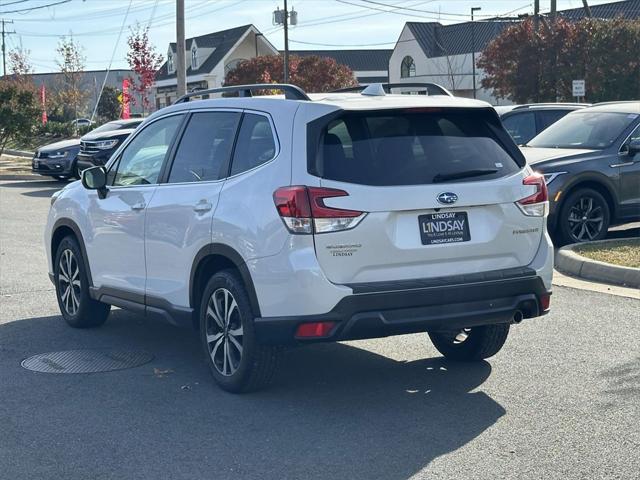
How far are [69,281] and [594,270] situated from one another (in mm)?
5187

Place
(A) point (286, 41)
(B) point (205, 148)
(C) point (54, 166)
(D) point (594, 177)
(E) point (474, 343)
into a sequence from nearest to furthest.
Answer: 1. (B) point (205, 148)
2. (E) point (474, 343)
3. (D) point (594, 177)
4. (C) point (54, 166)
5. (A) point (286, 41)

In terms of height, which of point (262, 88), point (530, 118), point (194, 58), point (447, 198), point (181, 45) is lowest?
point (447, 198)

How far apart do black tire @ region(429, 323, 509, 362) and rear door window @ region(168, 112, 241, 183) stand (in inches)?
76.5

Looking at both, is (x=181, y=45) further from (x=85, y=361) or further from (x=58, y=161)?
(x=85, y=361)

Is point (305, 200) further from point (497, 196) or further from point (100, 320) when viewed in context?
point (100, 320)

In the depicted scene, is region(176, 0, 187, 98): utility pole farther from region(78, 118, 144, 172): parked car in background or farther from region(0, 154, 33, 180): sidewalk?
region(0, 154, 33, 180): sidewalk

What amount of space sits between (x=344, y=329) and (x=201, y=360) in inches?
80.3

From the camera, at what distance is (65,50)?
2331 inches

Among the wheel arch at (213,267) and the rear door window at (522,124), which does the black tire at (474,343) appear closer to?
the wheel arch at (213,267)

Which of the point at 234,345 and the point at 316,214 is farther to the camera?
the point at 234,345

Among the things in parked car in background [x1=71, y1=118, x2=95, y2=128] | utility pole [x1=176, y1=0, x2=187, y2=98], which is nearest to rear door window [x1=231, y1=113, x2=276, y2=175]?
utility pole [x1=176, y1=0, x2=187, y2=98]

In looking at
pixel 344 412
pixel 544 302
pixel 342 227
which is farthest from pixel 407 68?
pixel 342 227

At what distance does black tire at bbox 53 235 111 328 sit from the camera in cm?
848

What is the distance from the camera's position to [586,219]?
1265 cm
